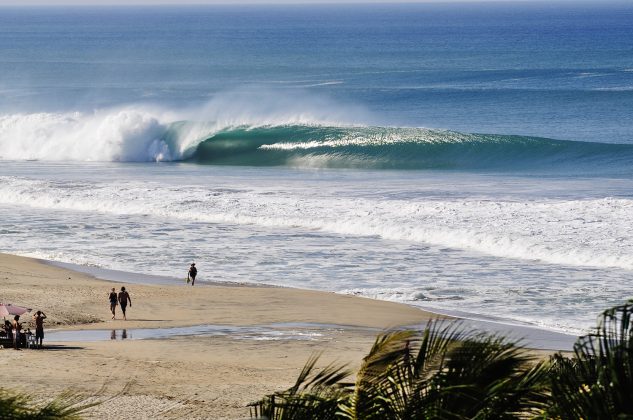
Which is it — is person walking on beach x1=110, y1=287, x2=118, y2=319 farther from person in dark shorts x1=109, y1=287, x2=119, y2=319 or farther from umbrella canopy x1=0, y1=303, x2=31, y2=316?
umbrella canopy x1=0, y1=303, x2=31, y2=316

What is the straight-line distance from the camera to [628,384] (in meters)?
5.79

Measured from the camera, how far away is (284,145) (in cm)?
4466

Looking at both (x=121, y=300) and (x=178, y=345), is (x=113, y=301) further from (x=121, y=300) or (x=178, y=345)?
(x=178, y=345)

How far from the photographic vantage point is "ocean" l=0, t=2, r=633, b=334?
2202 cm

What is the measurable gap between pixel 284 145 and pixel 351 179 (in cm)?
885

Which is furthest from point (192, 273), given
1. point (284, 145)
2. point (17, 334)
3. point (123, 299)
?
point (284, 145)

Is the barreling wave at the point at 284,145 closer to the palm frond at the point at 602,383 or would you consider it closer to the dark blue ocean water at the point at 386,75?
the dark blue ocean water at the point at 386,75

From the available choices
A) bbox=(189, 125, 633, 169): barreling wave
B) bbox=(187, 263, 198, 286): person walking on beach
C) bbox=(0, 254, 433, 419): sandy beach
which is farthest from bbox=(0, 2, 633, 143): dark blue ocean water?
bbox=(0, 254, 433, 419): sandy beach

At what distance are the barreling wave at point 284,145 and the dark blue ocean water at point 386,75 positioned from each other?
4.34 meters

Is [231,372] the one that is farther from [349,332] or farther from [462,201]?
[462,201]

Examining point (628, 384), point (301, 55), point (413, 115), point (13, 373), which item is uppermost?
point (301, 55)

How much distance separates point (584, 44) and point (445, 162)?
69862 millimetres

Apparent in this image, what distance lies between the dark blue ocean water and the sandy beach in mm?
27637

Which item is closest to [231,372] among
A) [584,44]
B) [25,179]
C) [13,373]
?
[13,373]
